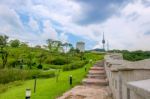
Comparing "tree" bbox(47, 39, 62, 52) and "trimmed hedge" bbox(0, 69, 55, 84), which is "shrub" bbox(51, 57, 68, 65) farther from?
"trimmed hedge" bbox(0, 69, 55, 84)

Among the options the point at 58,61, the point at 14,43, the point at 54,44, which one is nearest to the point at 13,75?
the point at 58,61

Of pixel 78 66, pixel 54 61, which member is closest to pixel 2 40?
pixel 54 61

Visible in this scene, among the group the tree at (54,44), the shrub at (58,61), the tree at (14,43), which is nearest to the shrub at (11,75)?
the shrub at (58,61)

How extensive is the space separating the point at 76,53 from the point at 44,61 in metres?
14.7

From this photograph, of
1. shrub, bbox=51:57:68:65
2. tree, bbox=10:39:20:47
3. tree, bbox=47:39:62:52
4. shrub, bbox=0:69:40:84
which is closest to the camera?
shrub, bbox=0:69:40:84

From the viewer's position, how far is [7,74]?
20125mm

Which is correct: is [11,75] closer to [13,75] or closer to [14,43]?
[13,75]

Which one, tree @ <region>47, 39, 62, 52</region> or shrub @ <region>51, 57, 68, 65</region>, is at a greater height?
tree @ <region>47, 39, 62, 52</region>

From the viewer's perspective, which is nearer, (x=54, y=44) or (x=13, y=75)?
(x=13, y=75)

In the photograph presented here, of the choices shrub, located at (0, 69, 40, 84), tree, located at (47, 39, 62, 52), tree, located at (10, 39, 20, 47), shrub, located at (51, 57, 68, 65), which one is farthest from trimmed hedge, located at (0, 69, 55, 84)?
tree, located at (47, 39, 62, 52)

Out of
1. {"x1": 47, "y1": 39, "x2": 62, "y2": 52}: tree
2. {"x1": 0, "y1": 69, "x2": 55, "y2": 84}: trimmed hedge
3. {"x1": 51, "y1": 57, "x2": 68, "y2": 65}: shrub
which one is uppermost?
{"x1": 47, "y1": 39, "x2": 62, "y2": 52}: tree

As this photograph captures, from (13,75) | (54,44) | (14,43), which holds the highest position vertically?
(14,43)

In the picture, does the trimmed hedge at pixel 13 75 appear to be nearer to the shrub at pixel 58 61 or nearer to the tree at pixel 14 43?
the shrub at pixel 58 61

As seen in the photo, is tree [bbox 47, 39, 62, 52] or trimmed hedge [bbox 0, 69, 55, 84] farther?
tree [bbox 47, 39, 62, 52]
